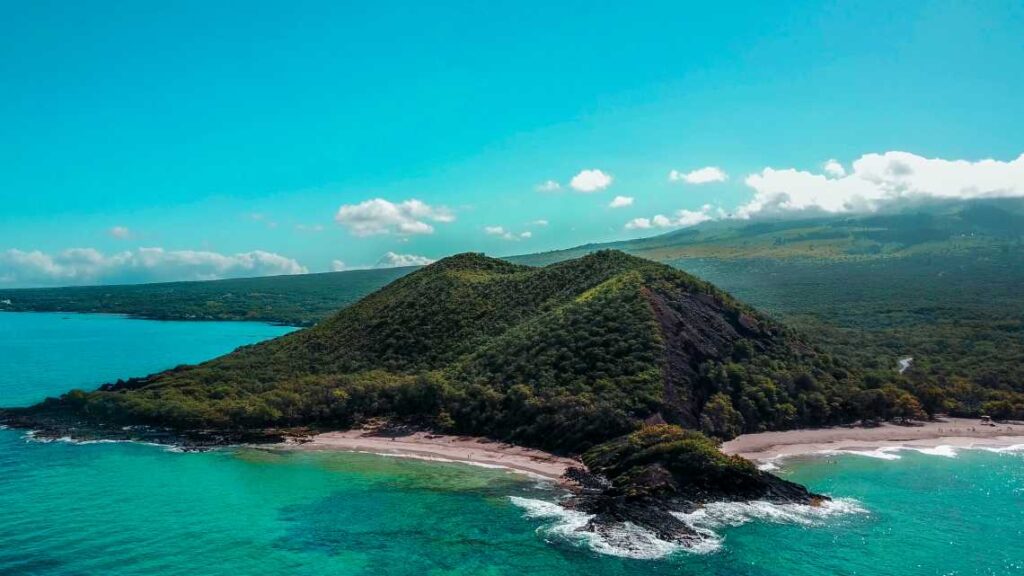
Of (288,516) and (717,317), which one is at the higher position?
(717,317)

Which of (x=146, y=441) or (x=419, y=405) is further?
(x=419, y=405)

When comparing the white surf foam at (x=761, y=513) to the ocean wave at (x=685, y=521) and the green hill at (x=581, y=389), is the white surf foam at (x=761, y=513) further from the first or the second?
the green hill at (x=581, y=389)

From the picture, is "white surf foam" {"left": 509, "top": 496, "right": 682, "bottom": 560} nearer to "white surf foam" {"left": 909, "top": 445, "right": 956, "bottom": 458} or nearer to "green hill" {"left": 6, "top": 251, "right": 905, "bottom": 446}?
"green hill" {"left": 6, "top": 251, "right": 905, "bottom": 446}

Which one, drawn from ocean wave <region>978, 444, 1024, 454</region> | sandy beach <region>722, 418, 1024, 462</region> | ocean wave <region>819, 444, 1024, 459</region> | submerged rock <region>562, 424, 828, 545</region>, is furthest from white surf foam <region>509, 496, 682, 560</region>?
ocean wave <region>978, 444, 1024, 454</region>

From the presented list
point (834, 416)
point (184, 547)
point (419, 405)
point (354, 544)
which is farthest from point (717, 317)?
point (184, 547)

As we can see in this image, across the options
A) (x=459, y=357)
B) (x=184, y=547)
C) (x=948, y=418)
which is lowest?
(x=948, y=418)

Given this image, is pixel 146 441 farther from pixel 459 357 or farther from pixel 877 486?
pixel 877 486
